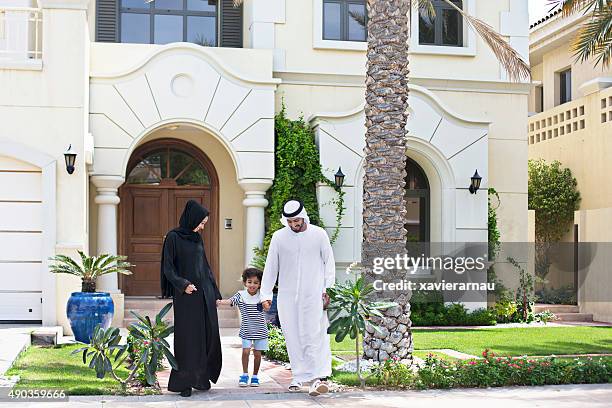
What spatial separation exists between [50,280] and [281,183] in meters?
4.75

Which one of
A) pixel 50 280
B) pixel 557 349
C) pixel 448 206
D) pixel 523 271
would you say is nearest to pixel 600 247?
pixel 523 271

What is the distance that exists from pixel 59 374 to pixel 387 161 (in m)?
4.60

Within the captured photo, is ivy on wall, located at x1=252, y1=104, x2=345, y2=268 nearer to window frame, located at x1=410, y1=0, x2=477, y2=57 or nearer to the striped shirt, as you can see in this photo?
window frame, located at x1=410, y1=0, x2=477, y2=57

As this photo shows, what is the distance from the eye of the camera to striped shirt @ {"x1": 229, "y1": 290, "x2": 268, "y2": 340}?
10.1 m

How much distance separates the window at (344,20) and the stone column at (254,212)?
3.56 m

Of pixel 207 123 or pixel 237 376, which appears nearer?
pixel 237 376

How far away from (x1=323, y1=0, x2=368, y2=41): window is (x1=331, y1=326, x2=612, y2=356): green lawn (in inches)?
246

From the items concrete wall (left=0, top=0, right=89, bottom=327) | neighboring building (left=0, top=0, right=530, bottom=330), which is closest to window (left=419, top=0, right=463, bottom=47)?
neighboring building (left=0, top=0, right=530, bottom=330)

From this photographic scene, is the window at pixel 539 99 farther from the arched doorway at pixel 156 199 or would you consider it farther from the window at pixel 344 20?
the arched doorway at pixel 156 199

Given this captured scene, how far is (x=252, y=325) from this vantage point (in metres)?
10.1

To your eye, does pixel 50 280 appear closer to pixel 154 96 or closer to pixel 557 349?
pixel 154 96

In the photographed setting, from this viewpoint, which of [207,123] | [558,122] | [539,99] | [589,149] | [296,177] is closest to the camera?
[207,123]

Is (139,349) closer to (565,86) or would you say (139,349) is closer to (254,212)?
(254,212)

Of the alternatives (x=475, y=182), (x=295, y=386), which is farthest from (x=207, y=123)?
(x=295, y=386)
